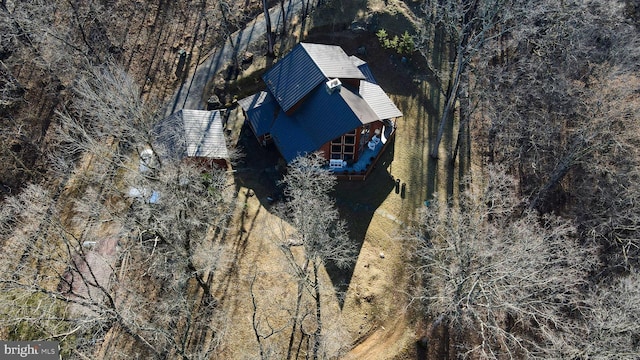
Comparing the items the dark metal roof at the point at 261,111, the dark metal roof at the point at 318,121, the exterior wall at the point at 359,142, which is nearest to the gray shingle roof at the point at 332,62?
Answer: the dark metal roof at the point at 318,121

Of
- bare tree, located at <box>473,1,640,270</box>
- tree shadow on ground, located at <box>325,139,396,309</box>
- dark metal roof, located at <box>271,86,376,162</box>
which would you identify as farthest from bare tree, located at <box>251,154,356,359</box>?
bare tree, located at <box>473,1,640,270</box>

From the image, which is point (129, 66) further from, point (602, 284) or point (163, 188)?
point (602, 284)

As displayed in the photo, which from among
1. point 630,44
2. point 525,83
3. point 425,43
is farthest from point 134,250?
point 630,44

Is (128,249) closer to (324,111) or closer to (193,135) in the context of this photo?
(193,135)

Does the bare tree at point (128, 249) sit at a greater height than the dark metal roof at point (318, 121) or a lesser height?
lesser

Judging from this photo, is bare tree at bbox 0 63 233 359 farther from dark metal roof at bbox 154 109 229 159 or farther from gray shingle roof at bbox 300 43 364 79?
gray shingle roof at bbox 300 43 364 79

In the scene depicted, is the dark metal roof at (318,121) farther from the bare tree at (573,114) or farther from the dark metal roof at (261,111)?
the bare tree at (573,114)
